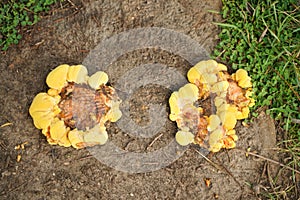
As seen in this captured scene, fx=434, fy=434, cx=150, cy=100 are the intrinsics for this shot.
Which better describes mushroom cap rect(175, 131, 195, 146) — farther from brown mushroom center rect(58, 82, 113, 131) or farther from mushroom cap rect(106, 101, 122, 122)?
brown mushroom center rect(58, 82, 113, 131)

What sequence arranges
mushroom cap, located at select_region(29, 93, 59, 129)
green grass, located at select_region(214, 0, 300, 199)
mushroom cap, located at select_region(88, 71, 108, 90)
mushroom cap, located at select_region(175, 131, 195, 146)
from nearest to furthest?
mushroom cap, located at select_region(29, 93, 59, 129) < mushroom cap, located at select_region(88, 71, 108, 90) < mushroom cap, located at select_region(175, 131, 195, 146) < green grass, located at select_region(214, 0, 300, 199)

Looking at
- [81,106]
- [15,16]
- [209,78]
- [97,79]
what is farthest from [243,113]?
[15,16]

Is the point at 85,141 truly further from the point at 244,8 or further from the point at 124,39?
the point at 244,8

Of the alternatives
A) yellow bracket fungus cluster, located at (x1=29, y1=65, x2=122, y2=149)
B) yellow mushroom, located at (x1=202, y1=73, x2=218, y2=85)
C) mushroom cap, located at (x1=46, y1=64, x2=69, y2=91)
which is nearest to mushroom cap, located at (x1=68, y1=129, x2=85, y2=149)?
yellow bracket fungus cluster, located at (x1=29, y1=65, x2=122, y2=149)

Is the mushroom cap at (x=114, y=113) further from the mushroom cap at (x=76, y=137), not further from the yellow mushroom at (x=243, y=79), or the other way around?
the yellow mushroom at (x=243, y=79)

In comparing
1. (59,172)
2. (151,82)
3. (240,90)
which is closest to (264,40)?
(240,90)

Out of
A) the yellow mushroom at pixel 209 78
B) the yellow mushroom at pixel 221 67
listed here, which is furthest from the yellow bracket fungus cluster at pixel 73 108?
the yellow mushroom at pixel 221 67
